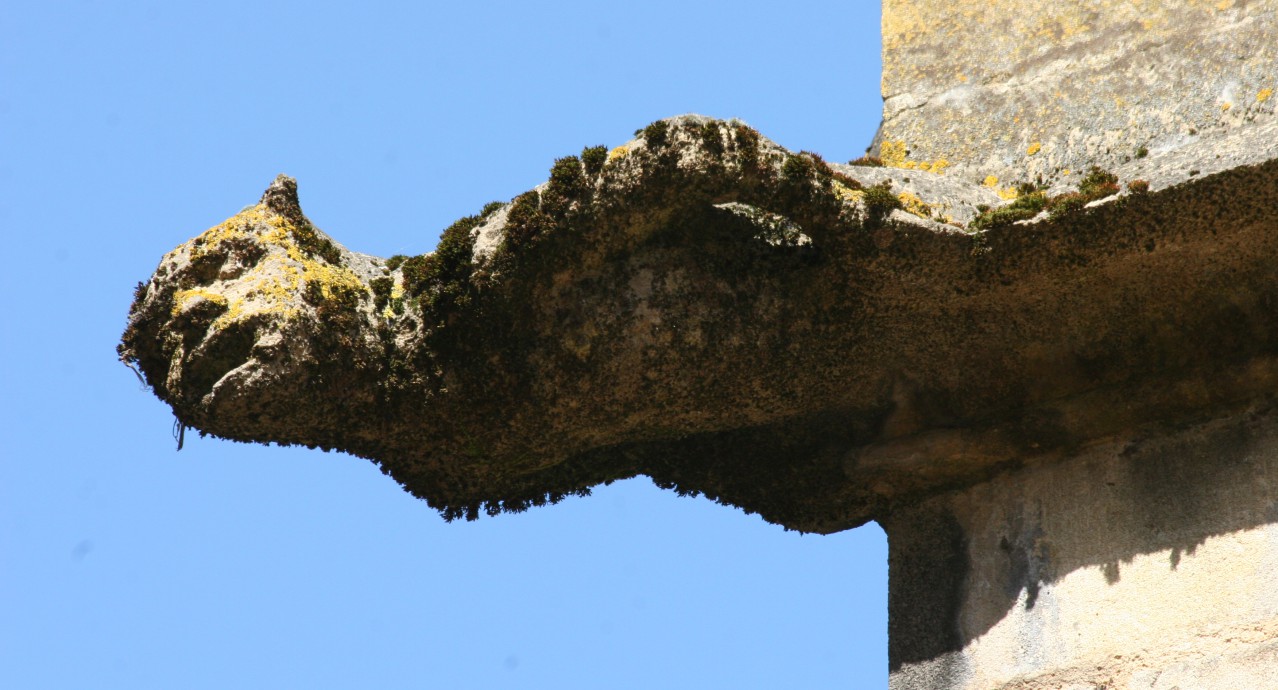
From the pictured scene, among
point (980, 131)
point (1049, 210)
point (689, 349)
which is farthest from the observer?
point (980, 131)

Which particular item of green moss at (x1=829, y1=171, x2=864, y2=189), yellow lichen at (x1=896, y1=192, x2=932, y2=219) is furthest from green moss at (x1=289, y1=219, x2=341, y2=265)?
yellow lichen at (x1=896, y1=192, x2=932, y2=219)

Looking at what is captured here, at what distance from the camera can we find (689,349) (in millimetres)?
6016

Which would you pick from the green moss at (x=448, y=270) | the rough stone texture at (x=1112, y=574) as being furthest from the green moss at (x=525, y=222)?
the rough stone texture at (x=1112, y=574)

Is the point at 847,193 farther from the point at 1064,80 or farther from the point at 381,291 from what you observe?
the point at 381,291

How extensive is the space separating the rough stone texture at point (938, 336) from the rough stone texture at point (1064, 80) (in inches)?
0.6

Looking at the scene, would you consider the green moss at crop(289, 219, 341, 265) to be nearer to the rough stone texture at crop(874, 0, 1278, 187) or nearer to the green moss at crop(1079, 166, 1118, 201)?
the rough stone texture at crop(874, 0, 1278, 187)

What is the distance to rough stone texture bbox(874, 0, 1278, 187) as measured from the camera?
5.94 m

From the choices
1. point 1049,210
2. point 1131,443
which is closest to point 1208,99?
point 1049,210

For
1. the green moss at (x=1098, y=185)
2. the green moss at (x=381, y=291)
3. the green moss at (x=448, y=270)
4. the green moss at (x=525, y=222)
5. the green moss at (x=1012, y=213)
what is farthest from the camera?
the green moss at (x=381, y=291)

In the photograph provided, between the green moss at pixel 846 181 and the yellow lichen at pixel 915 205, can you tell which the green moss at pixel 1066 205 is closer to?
the yellow lichen at pixel 915 205

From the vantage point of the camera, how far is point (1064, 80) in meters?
6.38

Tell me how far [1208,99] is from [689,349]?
196 centimetres

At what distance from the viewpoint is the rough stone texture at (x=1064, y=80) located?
594cm

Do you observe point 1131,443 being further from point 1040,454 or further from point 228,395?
point 228,395
